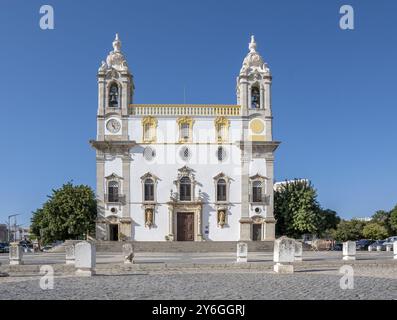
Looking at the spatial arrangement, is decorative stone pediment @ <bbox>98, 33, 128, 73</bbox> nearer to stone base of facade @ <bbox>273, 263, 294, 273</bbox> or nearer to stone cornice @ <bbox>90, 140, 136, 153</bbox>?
stone cornice @ <bbox>90, 140, 136, 153</bbox>

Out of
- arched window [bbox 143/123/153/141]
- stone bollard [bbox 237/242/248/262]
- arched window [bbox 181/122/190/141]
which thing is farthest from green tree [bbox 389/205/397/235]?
stone bollard [bbox 237/242/248/262]

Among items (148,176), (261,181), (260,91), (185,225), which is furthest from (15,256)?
(260,91)

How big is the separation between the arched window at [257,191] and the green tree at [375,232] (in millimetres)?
27491

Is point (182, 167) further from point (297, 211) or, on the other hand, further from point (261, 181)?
point (297, 211)

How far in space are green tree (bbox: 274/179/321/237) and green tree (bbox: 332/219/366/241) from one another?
26020 millimetres

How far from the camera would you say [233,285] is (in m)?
14.5

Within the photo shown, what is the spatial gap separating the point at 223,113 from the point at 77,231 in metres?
16.7

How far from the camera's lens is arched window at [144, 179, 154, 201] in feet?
158

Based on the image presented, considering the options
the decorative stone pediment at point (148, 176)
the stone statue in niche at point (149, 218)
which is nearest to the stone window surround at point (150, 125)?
the decorative stone pediment at point (148, 176)

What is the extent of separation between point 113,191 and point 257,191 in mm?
12760

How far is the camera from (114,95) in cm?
4975

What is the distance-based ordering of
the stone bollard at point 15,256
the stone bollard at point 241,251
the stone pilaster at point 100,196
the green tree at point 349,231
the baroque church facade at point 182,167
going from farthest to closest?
the green tree at point 349,231, the baroque church facade at point 182,167, the stone pilaster at point 100,196, the stone bollard at point 241,251, the stone bollard at point 15,256

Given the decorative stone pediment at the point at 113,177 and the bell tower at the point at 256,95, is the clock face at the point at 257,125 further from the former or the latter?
the decorative stone pediment at the point at 113,177

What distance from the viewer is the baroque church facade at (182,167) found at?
1882 inches
